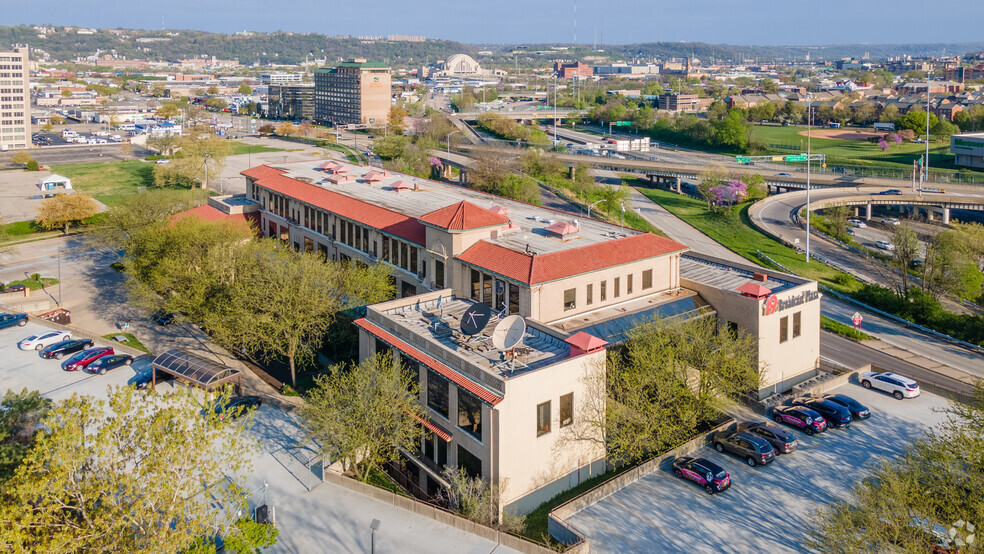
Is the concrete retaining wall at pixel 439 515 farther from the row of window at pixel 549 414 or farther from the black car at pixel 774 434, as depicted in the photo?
the black car at pixel 774 434

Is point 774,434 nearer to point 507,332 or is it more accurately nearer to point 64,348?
point 507,332

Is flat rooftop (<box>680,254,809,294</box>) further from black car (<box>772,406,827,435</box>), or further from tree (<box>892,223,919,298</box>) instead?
tree (<box>892,223,919,298</box>)

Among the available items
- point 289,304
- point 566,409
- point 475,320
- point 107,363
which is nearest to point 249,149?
point 107,363

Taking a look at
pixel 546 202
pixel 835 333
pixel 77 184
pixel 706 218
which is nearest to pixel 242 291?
pixel 835 333

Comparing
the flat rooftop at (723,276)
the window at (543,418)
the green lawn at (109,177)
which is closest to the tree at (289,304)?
the window at (543,418)

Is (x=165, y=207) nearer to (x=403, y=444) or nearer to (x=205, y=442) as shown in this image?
(x=403, y=444)

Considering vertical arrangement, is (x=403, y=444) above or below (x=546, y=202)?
below
